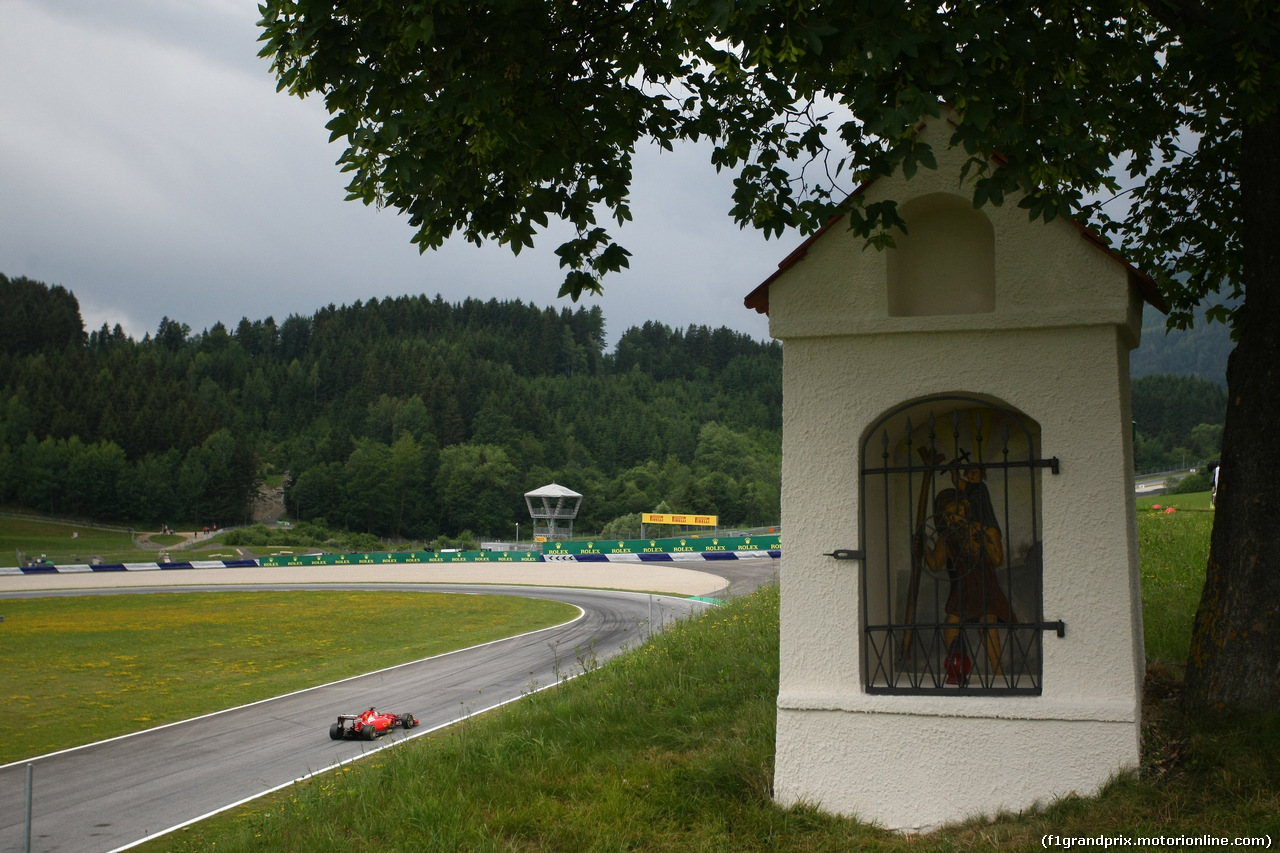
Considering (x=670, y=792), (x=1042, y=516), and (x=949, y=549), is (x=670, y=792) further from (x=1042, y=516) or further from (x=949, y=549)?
(x=1042, y=516)

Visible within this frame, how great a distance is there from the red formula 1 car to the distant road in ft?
0.79

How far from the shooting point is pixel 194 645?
31594mm

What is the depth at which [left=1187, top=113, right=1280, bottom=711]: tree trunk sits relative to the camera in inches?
244

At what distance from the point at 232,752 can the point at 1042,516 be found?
51.9ft

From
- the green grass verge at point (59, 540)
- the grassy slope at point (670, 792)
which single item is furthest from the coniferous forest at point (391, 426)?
the grassy slope at point (670, 792)

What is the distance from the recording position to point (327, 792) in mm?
8344

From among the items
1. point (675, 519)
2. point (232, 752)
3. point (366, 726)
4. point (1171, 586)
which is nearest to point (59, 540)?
point (675, 519)

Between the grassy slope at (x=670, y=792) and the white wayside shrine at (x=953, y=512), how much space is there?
0.95 ft

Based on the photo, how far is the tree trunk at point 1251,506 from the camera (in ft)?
20.3

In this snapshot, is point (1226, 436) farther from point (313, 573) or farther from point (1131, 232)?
point (313, 573)

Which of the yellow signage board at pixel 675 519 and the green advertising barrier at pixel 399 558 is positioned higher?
the yellow signage board at pixel 675 519

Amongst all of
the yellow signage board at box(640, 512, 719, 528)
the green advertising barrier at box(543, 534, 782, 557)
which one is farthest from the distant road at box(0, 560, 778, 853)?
the yellow signage board at box(640, 512, 719, 528)

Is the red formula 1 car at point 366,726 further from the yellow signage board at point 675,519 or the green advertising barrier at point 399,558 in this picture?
the yellow signage board at point 675,519

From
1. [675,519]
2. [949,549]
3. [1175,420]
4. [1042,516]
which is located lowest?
[675,519]
